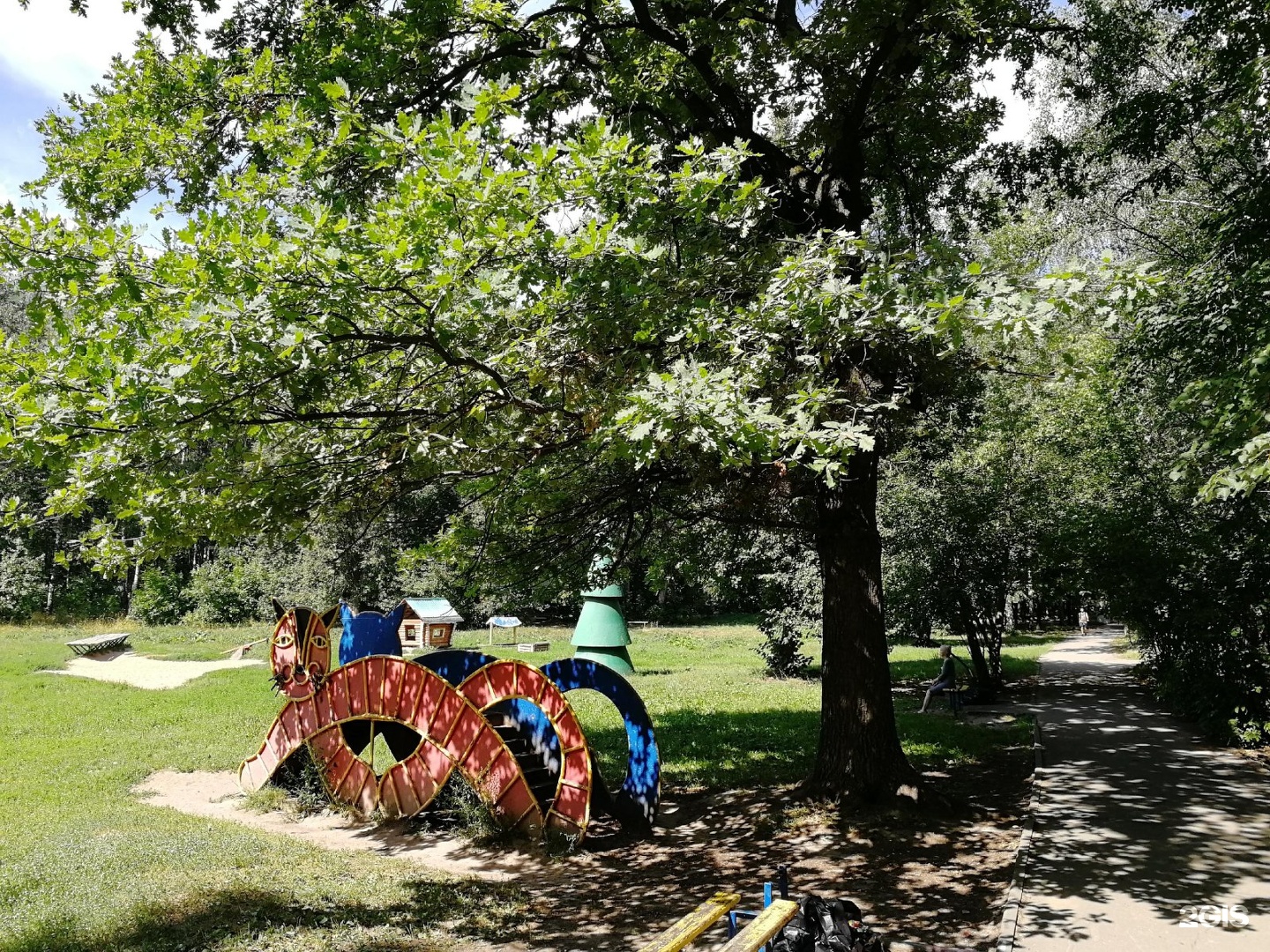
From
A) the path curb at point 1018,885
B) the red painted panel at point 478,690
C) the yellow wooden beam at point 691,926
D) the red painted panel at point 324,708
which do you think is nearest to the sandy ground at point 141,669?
the red painted panel at point 324,708

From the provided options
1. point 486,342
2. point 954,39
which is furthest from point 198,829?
point 954,39

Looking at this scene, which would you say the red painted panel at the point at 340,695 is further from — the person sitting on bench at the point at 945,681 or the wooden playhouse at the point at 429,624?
the wooden playhouse at the point at 429,624

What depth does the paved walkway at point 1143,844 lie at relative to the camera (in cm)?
554

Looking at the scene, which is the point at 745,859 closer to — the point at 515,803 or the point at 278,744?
the point at 515,803

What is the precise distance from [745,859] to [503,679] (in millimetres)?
2875

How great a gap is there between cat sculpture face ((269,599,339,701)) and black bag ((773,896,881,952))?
22.5ft

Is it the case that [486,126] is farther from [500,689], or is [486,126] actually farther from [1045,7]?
[1045,7]

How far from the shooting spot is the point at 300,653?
9953mm

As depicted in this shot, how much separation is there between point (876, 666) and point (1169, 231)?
16.6m

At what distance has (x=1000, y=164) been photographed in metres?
11.1

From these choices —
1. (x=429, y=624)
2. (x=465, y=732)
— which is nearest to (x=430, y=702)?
(x=465, y=732)

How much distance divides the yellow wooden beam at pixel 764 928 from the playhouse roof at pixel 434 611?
2453 cm

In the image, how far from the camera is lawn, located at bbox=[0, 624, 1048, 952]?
6148mm

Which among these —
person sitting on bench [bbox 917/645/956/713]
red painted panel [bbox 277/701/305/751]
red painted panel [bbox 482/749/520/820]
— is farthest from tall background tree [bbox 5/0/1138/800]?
person sitting on bench [bbox 917/645/956/713]
